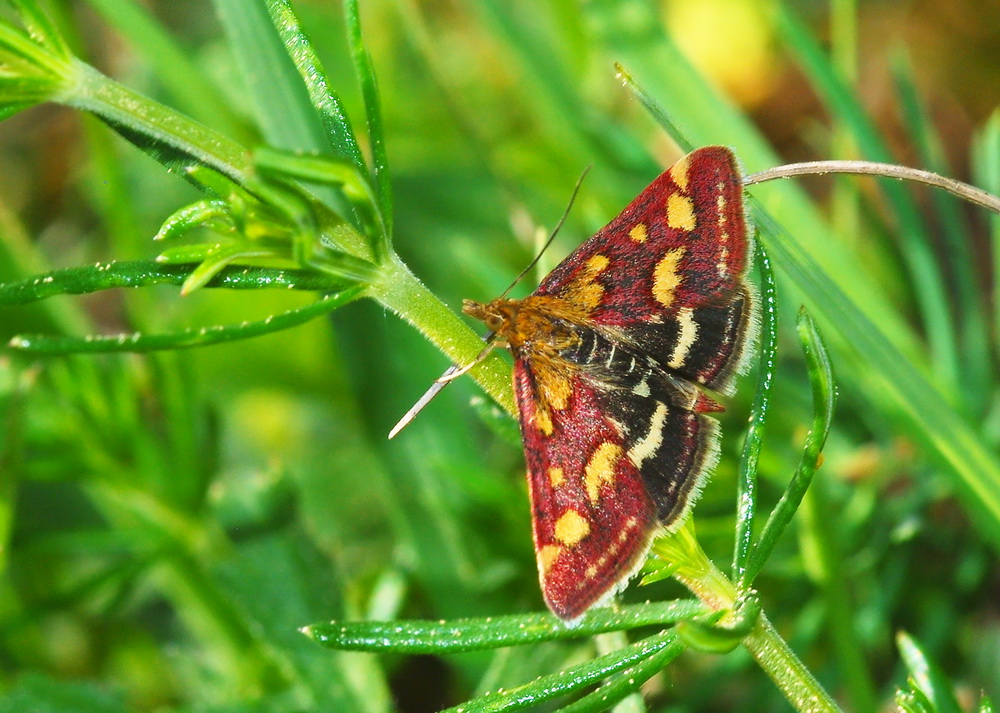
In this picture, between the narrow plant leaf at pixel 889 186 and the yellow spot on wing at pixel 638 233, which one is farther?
the narrow plant leaf at pixel 889 186

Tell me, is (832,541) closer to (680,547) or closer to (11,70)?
(680,547)

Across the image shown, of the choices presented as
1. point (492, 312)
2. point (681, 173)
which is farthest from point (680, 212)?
point (492, 312)

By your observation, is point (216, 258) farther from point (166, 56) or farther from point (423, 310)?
point (166, 56)

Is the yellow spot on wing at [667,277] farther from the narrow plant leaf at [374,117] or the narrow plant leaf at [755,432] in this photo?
the narrow plant leaf at [374,117]

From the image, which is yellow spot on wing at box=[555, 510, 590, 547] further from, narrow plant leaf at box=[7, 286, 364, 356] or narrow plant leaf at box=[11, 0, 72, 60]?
narrow plant leaf at box=[11, 0, 72, 60]

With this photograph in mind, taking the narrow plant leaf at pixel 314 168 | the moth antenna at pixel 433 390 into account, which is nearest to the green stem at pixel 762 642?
the moth antenna at pixel 433 390

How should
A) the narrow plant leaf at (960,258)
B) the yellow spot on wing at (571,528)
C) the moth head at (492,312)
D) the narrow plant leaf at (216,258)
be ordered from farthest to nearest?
the narrow plant leaf at (960,258) < the moth head at (492,312) < the yellow spot on wing at (571,528) < the narrow plant leaf at (216,258)
